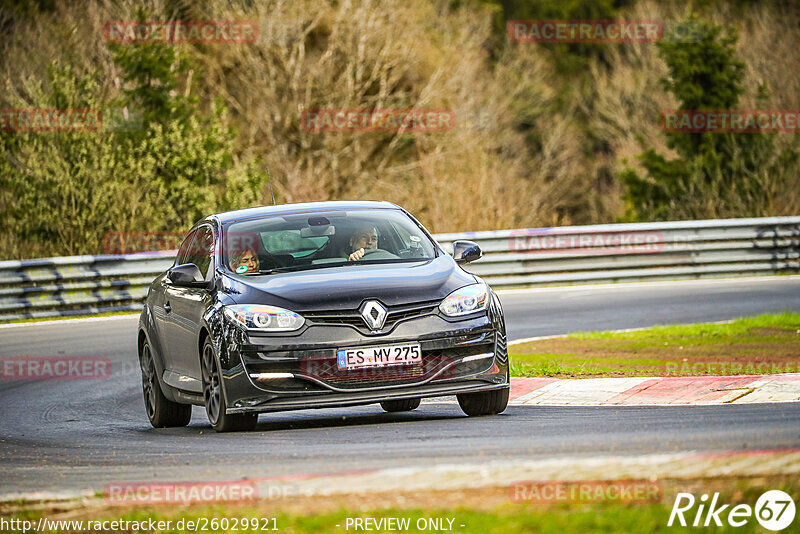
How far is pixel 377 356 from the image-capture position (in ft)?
29.3

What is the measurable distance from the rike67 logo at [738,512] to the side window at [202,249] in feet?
18.4

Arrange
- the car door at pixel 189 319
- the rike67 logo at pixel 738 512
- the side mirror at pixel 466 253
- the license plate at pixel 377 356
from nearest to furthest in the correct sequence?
the rike67 logo at pixel 738 512 → the license plate at pixel 377 356 → the car door at pixel 189 319 → the side mirror at pixel 466 253

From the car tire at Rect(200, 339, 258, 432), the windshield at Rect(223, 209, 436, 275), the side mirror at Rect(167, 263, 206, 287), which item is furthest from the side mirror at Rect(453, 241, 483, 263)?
the car tire at Rect(200, 339, 258, 432)

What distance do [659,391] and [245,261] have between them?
338 centimetres

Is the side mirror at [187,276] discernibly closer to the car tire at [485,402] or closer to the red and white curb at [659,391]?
the car tire at [485,402]

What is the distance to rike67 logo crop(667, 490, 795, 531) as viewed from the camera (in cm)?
499

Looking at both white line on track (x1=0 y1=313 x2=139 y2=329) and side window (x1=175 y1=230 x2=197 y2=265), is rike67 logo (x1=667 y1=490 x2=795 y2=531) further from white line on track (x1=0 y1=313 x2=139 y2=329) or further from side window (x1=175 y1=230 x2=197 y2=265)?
white line on track (x1=0 y1=313 x2=139 y2=329)

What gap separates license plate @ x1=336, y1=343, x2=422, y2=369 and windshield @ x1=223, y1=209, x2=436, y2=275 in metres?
1.10

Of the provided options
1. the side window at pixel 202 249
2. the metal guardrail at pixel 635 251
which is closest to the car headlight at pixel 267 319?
the side window at pixel 202 249

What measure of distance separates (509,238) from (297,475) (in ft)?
57.3

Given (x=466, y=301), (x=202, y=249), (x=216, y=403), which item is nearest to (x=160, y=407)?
(x=202, y=249)

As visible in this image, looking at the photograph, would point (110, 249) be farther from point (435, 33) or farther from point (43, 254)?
point (435, 33)

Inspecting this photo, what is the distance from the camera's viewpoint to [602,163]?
66812mm

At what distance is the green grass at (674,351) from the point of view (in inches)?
488
